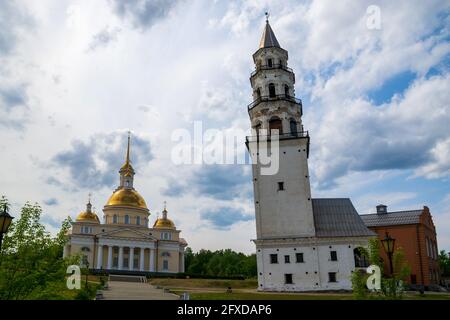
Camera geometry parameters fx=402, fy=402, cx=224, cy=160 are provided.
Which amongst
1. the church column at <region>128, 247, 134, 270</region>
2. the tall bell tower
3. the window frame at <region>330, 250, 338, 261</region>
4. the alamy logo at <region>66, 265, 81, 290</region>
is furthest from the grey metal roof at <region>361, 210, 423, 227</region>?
the church column at <region>128, 247, 134, 270</region>

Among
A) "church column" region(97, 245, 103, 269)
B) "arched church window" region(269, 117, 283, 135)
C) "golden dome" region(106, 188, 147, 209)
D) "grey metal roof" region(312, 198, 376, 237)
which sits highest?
"arched church window" region(269, 117, 283, 135)

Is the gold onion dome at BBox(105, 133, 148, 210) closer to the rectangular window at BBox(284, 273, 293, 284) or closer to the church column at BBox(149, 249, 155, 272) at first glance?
the church column at BBox(149, 249, 155, 272)

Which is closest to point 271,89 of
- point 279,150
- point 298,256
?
point 279,150

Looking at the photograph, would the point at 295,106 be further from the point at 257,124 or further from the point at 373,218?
the point at 373,218

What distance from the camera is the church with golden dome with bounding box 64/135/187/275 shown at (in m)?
76.5

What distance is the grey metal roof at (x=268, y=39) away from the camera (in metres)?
48.5

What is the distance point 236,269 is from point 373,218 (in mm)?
56406

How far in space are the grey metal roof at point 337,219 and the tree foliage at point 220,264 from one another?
57198 millimetres

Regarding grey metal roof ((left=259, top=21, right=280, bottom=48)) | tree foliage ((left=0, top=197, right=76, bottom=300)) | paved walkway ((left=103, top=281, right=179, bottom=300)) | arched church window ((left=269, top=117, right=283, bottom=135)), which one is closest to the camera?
tree foliage ((left=0, top=197, right=76, bottom=300))

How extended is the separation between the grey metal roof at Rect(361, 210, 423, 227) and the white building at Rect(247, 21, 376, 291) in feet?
35.5

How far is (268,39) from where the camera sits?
161ft

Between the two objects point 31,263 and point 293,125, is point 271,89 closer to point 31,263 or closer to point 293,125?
point 293,125

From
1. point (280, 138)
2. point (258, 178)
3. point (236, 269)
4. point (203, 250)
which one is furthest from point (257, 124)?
point (203, 250)

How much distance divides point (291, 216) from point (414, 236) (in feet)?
65.7
